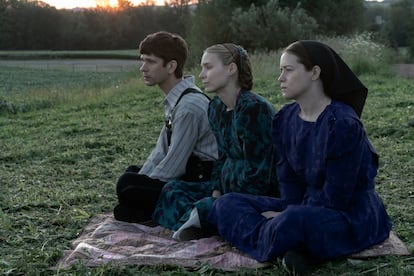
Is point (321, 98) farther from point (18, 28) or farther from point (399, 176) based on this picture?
point (18, 28)

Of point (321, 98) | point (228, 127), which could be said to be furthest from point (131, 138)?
point (321, 98)

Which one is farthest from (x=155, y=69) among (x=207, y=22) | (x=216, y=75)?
(x=207, y=22)

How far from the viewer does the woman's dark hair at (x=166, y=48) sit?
4.59 metres

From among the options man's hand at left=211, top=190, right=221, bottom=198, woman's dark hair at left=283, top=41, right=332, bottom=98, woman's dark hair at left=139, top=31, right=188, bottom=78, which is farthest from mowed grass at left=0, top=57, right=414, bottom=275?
woman's dark hair at left=139, top=31, right=188, bottom=78

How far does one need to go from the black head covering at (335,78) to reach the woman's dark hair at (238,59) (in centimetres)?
59

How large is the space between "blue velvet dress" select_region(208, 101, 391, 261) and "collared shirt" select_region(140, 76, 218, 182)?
0.72 metres

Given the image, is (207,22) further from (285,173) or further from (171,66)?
(285,173)

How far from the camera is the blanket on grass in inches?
141

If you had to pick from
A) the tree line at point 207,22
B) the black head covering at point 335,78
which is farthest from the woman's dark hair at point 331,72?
the tree line at point 207,22

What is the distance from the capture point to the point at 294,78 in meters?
3.59

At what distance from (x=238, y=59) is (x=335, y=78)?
745 mm

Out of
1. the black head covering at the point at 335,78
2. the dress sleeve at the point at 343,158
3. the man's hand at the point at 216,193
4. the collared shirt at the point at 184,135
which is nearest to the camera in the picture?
the dress sleeve at the point at 343,158

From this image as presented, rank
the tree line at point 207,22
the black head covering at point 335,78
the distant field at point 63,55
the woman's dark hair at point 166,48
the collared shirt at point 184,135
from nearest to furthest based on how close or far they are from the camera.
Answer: the black head covering at point 335,78 → the collared shirt at point 184,135 → the woman's dark hair at point 166,48 → the tree line at point 207,22 → the distant field at point 63,55

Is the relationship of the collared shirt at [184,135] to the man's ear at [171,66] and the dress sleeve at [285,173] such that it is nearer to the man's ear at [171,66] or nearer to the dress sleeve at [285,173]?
the man's ear at [171,66]
